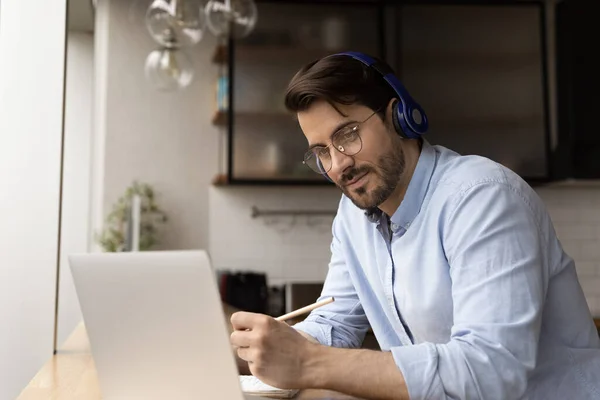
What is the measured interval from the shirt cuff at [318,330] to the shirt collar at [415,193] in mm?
314

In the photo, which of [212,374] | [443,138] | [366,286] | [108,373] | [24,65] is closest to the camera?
[212,374]

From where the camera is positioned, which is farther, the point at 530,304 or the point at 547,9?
the point at 547,9

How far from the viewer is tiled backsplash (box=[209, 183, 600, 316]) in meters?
4.59

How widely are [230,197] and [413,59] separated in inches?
54.8

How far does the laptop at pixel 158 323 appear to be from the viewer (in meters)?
0.90

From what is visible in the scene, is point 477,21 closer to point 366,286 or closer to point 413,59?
point 413,59

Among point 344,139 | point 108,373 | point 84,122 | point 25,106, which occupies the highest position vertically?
point 84,122

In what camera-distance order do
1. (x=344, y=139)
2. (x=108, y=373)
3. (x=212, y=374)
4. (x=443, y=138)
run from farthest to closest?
(x=443, y=138) < (x=344, y=139) < (x=108, y=373) < (x=212, y=374)

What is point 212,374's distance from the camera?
3.09ft

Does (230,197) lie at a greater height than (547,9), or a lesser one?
lesser

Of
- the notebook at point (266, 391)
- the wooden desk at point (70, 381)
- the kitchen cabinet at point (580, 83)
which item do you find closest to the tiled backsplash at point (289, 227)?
the kitchen cabinet at point (580, 83)

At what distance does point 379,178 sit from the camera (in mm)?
1370

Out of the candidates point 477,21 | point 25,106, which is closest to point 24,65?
point 25,106

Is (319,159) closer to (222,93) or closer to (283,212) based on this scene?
(222,93)
